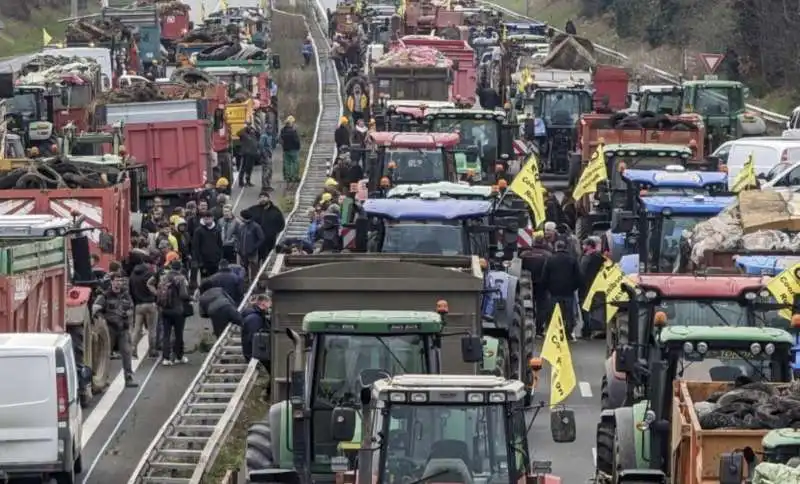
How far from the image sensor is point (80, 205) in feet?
94.5

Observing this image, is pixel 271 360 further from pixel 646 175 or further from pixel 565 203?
pixel 565 203

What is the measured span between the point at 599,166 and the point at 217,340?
327 inches

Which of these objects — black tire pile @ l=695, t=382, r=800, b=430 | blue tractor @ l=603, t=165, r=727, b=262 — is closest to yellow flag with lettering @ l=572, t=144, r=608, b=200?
blue tractor @ l=603, t=165, r=727, b=262

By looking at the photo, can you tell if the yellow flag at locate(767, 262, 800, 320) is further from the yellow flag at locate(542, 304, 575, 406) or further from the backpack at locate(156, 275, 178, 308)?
the backpack at locate(156, 275, 178, 308)

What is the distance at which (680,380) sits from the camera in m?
16.3

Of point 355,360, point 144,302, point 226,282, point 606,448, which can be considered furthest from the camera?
point 226,282

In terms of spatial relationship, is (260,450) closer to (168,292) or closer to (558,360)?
(558,360)

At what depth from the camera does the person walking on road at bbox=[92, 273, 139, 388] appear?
82.7ft

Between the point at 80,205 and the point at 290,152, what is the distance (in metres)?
15.3

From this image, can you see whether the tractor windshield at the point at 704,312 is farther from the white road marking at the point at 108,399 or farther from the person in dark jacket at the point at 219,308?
the person in dark jacket at the point at 219,308

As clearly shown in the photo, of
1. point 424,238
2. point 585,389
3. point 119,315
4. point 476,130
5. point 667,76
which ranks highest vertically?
point 424,238

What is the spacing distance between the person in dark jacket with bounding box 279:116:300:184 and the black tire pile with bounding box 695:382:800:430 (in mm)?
27954

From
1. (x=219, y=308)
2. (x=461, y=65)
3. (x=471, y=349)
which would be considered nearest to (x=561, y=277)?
(x=219, y=308)

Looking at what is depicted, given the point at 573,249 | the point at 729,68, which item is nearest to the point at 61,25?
the point at 729,68
